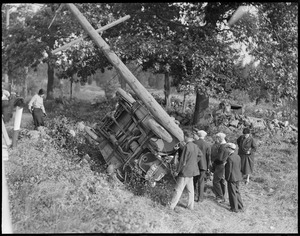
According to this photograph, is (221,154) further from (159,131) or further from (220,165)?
(159,131)

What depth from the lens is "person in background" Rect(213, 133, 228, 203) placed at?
7.61 metres

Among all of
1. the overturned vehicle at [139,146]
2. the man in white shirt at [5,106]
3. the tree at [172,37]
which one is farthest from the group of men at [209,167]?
the man in white shirt at [5,106]

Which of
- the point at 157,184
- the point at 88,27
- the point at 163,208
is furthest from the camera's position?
the point at 88,27

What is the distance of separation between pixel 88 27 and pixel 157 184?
4.40 metres

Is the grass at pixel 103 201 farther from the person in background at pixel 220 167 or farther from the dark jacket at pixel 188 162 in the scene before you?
the dark jacket at pixel 188 162

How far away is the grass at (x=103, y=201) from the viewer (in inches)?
210

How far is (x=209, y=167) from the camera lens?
8.30 meters

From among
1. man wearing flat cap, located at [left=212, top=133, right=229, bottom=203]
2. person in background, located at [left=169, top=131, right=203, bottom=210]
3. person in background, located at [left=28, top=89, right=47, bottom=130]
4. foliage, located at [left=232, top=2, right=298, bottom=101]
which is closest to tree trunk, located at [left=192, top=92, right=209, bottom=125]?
foliage, located at [left=232, top=2, right=298, bottom=101]

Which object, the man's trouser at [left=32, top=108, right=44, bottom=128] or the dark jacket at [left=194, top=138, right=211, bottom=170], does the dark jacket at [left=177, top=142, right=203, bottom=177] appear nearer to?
the dark jacket at [left=194, top=138, right=211, bottom=170]

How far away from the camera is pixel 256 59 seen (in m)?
11.5

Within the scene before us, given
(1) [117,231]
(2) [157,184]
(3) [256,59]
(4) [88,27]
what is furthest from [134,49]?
(1) [117,231]

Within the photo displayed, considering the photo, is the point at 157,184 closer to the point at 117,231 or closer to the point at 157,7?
the point at 117,231

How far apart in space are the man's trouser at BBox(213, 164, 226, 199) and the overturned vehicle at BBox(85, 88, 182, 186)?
43.9 inches

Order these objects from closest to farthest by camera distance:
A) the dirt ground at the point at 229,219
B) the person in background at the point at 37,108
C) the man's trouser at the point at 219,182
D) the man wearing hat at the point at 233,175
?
the dirt ground at the point at 229,219 → the man wearing hat at the point at 233,175 → the man's trouser at the point at 219,182 → the person in background at the point at 37,108
